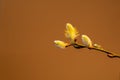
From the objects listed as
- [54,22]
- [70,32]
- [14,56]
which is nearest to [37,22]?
[54,22]

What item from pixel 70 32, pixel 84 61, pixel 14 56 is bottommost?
pixel 70 32

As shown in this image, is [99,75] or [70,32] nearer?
[70,32]

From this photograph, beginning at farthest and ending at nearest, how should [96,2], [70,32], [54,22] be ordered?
[96,2] → [54,22] → [70,32]

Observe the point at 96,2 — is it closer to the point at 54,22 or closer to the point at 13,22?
the point at 54,22

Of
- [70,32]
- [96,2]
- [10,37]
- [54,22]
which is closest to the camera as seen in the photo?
[70,32]

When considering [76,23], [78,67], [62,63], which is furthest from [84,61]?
[76,23]

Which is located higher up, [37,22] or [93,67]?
[37,22]
